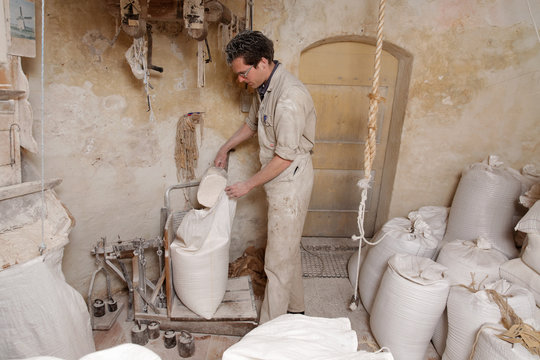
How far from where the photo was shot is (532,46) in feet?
7.82

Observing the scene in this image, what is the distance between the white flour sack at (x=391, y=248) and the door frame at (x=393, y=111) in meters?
0.40

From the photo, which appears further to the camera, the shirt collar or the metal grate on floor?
the metal grate on floor

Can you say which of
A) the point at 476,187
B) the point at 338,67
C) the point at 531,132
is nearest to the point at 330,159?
the point at 338,67

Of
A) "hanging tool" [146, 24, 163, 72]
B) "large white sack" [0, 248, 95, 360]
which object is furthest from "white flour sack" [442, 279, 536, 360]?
"hanging tool" [146, 24, 163, 72]

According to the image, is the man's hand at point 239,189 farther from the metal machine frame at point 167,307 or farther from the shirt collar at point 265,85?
the shirt collar at point 265,85

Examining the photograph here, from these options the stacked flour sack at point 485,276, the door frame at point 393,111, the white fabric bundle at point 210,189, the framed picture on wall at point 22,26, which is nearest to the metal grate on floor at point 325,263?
the door frame at point 393,111

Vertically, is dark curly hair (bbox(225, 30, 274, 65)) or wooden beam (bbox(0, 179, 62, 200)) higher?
dark curly hair (bbox(225, 30, 274, 65))

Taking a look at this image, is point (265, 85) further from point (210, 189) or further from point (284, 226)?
point (284, 226)

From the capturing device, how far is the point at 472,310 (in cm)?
172

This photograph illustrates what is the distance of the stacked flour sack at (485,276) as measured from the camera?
158 cm

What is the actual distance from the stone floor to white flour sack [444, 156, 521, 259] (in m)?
0.81

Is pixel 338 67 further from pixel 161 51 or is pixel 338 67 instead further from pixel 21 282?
pixel 21 282

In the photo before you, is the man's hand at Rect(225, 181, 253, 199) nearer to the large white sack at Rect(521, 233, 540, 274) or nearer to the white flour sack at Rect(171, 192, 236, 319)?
the white flour sack at Rect(171, 192, 236, 319)

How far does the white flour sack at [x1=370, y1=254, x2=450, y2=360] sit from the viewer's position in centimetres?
183
